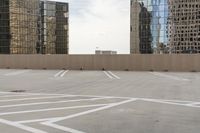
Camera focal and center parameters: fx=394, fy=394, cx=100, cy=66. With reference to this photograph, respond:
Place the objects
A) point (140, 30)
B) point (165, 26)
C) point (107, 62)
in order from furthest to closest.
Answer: point (140, 30) → point (165, 26) → point (107, 62)

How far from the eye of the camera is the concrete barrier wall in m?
30.7

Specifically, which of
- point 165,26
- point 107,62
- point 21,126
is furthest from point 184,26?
point 21,126

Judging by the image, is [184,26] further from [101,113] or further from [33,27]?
[101,113]

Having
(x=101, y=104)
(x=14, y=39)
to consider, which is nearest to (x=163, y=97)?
(x=101, y=104)

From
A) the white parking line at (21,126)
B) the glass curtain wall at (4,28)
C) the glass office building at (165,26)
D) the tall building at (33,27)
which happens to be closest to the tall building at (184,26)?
the glass office building at (165,26)

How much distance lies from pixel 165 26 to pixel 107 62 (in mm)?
60421

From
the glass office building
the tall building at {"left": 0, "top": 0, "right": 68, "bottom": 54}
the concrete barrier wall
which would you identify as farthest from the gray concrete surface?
the glass office building

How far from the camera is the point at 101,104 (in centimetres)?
1170

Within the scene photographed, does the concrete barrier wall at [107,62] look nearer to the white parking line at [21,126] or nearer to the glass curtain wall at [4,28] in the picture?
the white parking line at [21,126]

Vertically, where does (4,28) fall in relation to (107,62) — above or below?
above

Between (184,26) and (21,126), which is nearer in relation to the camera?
(21,126)

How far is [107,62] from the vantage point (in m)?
33.1

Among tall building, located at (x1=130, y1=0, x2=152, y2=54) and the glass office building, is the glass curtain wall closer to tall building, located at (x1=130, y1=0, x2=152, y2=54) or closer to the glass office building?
tall building, located at (x1=130, y1=0, x2=152, y2=54)

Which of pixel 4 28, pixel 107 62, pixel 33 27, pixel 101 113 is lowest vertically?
pixel 101 113
